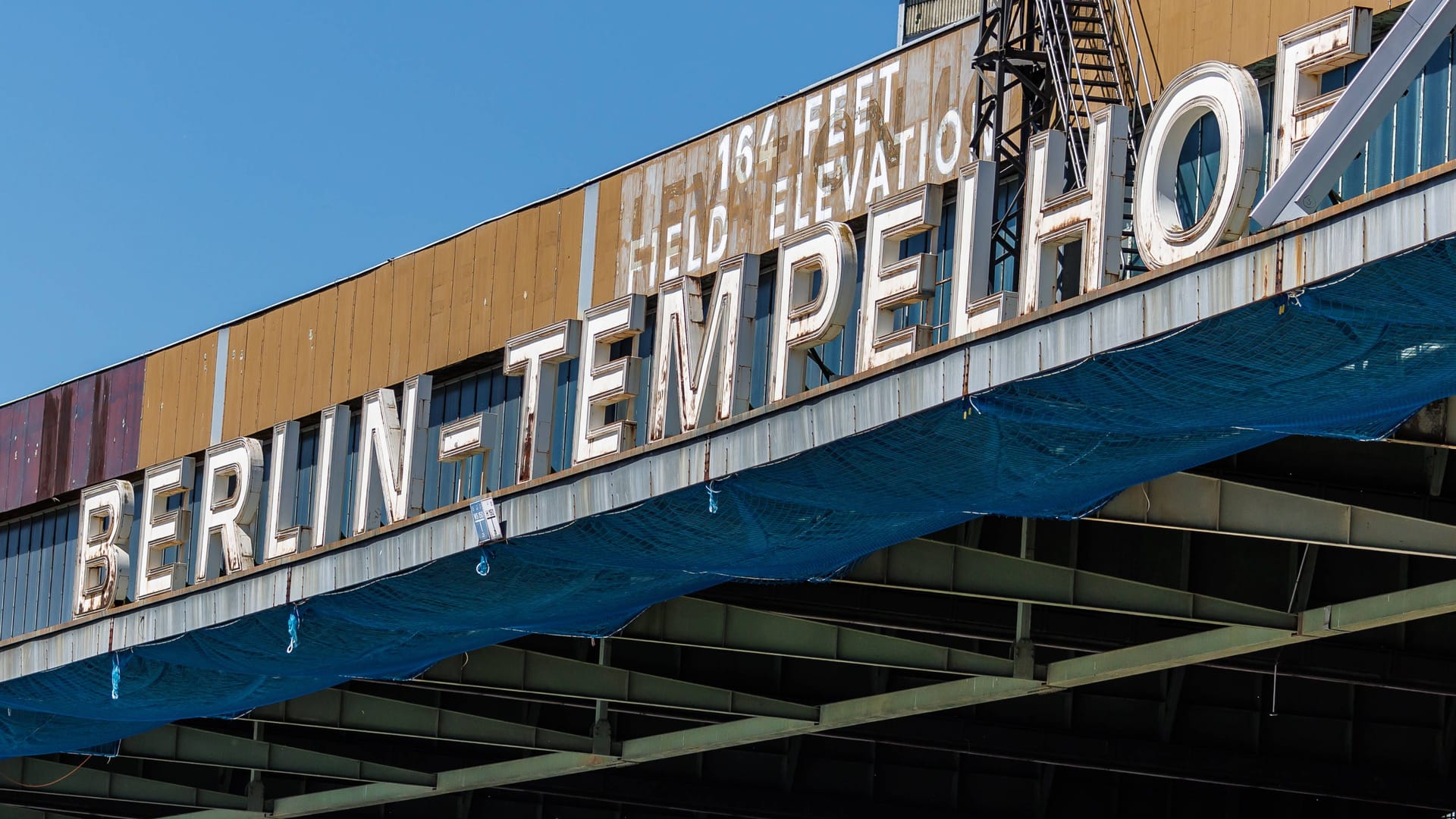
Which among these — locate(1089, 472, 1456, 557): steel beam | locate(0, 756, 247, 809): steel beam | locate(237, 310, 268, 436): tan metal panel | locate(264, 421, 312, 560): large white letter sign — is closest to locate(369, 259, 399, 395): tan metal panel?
locate(237, 310, 268, 436): tan metal panel

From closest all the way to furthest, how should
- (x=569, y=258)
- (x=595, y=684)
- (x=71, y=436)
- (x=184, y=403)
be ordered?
(x=569, y=258) → (x=595, y=684) → (x=184, y=403) → (x=71, y=436)

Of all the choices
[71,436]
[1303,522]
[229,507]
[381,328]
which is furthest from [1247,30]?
[71,436]

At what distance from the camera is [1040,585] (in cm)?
3109

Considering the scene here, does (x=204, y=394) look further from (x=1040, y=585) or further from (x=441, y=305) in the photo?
(x=1040, y=585)

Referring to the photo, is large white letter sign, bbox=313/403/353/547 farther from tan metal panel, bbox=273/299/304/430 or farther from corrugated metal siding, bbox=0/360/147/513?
corrugated metal siding, bbox=0/360/147/513

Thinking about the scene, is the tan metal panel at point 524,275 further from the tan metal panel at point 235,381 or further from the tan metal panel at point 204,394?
the tan metal panel at point 204,394

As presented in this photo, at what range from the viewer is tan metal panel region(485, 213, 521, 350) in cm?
3722

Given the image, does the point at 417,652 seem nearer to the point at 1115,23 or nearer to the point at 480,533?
the point at 480,533

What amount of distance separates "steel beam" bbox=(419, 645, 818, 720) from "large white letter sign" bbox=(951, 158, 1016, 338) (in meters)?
14.9

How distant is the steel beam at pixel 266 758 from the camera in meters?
45.0

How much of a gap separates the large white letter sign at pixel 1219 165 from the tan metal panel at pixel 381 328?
1888cm

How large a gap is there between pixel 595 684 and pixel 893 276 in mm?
14474

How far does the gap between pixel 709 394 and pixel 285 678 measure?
9.76 m

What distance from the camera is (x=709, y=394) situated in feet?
90.4
